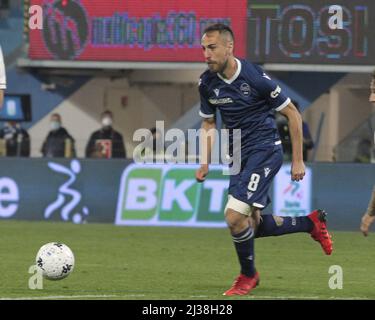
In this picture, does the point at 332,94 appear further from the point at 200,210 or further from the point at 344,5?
the point at 200,210

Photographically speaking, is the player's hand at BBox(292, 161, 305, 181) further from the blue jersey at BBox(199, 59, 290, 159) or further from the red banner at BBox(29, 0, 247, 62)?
the red banner at BBox(29, 0, 247, 62)

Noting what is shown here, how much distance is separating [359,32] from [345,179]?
2871mm

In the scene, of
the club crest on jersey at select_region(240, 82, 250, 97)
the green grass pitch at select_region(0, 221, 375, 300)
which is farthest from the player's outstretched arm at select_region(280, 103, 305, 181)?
the green grass pitch at select_region(0, 221, 375, 300)

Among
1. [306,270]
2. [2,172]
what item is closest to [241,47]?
[2,172]

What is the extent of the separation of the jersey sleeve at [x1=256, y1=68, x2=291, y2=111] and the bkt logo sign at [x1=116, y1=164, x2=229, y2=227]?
31.5ft

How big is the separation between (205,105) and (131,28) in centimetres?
1187

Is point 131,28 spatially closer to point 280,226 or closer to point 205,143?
point 205,143

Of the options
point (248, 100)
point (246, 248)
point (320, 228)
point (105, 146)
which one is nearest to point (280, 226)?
point (320, 228)

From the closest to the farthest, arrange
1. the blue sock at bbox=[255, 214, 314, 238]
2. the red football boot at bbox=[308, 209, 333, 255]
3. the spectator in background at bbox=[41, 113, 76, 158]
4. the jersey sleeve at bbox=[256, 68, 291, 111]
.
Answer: the jersey sleeve at bbox=[256, 68, 291, 111] < the blue sock at bbox=[255, 214, 314, 238] < the red football boot at bbox=[308, 209, 333, 255] < the spectator in background at bbox=[41, 113, 76, 158]

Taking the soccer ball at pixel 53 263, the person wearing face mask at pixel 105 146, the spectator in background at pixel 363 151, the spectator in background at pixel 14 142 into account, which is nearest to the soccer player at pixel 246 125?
the soccer ball at pixel 53 263

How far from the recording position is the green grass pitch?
11.4 meters

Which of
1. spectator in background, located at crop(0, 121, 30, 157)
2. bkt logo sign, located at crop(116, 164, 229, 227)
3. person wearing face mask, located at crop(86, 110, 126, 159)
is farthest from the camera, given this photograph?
spectator in background, located at crop(0, 121, 30, 157)

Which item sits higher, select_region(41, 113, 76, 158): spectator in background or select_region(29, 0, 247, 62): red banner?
select_region(29, 0, 247, 62): red banner
